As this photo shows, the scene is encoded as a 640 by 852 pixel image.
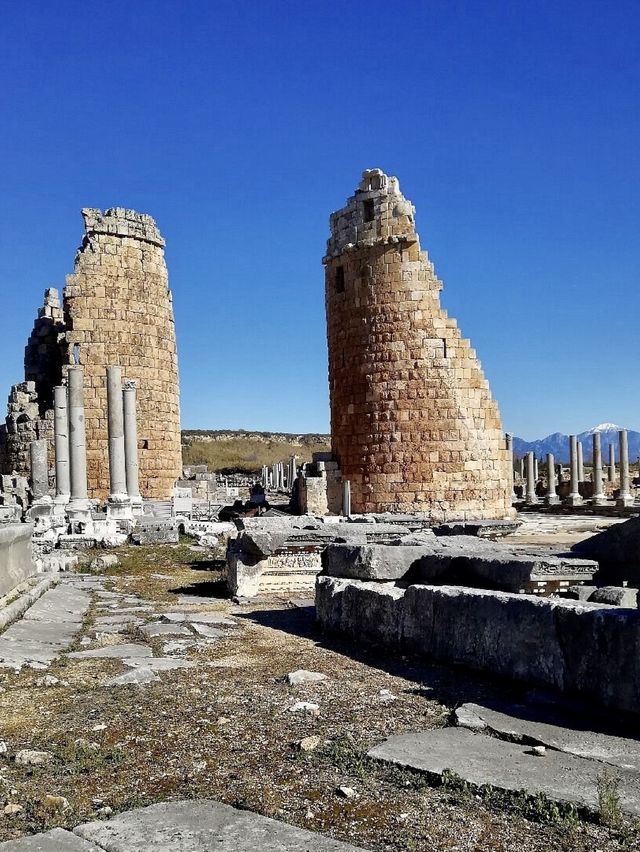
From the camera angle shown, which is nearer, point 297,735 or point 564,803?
point 564,803

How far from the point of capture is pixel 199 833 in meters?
2.81

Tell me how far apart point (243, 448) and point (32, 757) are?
264 feet

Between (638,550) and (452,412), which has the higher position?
(452,412)

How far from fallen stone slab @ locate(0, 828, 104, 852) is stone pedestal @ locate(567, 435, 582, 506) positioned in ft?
95.1

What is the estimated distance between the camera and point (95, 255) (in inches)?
965

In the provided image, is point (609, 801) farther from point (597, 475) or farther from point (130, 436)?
point (597, 475)

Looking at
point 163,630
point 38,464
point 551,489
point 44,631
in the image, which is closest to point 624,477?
point 551,489

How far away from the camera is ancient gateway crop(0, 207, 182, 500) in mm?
24188

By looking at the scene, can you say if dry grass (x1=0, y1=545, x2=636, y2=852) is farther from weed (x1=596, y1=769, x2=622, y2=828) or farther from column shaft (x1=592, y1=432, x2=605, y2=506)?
column shaft (x1=592, y1=432, x2=605, y2=506)

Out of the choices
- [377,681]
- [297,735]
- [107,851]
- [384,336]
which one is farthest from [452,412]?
[107,851]

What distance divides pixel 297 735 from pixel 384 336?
15.2 m

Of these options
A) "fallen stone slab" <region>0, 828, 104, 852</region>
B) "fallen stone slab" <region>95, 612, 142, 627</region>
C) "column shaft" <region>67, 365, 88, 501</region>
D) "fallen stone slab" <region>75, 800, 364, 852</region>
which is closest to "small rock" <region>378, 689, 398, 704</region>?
"fallen stone slab" <region>75, 800, 364, 852</region>

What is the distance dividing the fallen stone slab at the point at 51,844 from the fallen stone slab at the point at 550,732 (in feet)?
6.76

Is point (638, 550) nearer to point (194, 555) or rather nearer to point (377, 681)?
point (377, 681)
